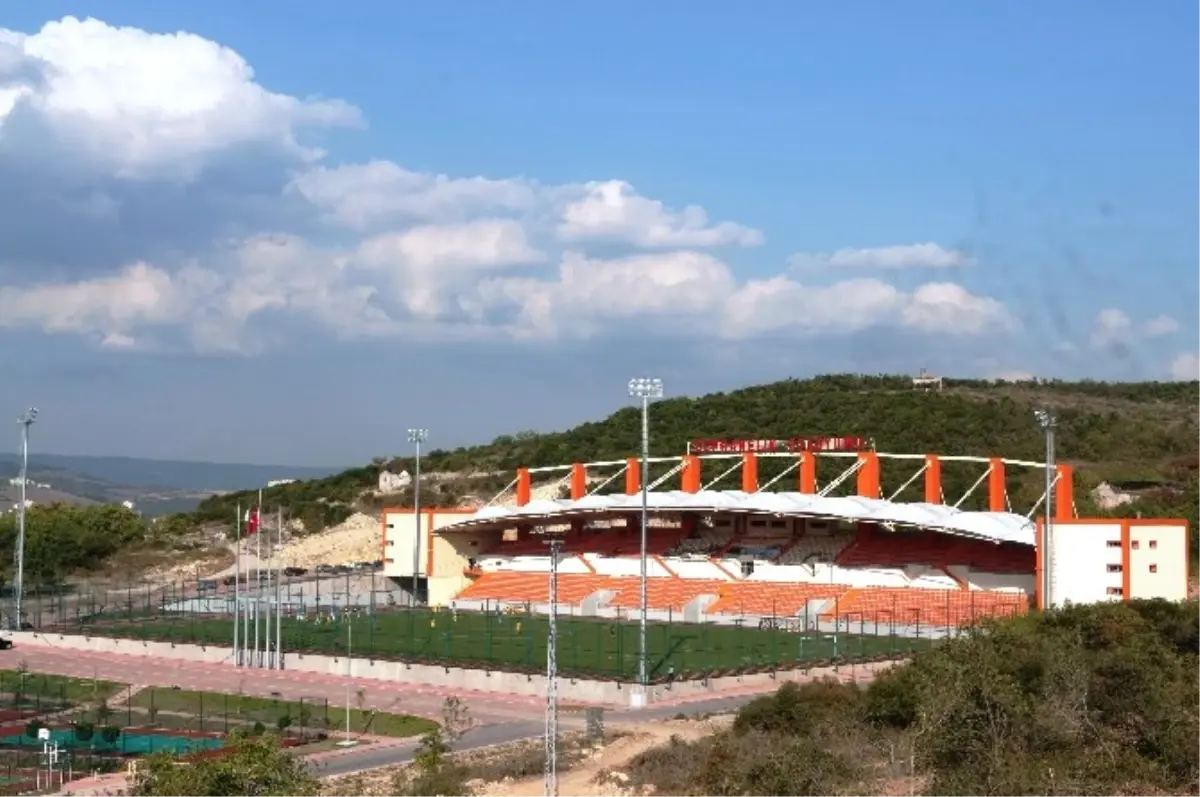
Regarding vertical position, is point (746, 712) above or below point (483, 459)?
below

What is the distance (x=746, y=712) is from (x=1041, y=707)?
9857 mm

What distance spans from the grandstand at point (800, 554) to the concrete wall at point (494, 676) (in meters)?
9.00

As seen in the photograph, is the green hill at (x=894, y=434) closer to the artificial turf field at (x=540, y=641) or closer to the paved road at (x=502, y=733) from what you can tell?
the artificial turf field at (x=540, y=641)

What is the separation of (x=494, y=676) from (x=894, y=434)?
63.9 m

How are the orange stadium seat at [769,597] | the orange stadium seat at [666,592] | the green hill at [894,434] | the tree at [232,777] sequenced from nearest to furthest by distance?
the tree at [232,777], the orange stadium seat at [769,597], the orange stadium seat at [666,592], the green hill at [894,434]

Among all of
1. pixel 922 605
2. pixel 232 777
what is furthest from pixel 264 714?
pixel 922 605

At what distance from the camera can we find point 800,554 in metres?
70.6

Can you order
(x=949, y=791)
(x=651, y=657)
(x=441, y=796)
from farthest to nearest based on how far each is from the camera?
(x=651, y=657) < (x=441, y=796) < (x=949, y=791)

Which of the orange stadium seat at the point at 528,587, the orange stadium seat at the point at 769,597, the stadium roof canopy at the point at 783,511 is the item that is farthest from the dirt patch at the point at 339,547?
the orange stadium seat at the point at 769,597

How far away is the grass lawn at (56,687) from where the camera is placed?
47.2 meters

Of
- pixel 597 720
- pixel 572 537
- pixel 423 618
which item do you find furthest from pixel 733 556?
pixel 597 720

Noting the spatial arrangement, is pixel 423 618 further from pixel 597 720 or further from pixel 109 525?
pixel 109 525

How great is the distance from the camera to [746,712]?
124ft

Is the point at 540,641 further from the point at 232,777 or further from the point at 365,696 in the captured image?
the point at 232,777
